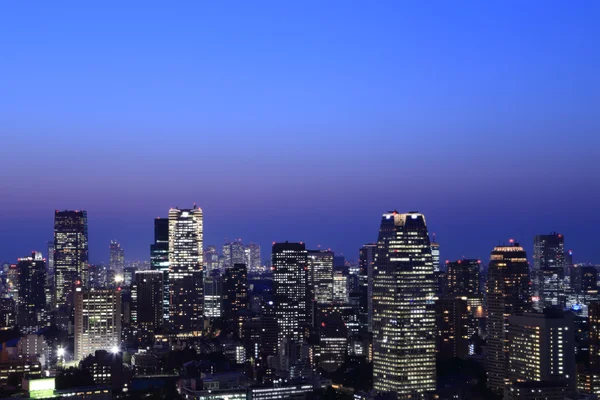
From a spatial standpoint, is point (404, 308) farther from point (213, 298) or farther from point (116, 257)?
point (116, 257)

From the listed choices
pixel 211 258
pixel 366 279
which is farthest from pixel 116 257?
pixel 366 279

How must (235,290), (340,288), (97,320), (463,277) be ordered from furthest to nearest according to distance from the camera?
(235,290) → (340,288) → (463,277) → (97,320)

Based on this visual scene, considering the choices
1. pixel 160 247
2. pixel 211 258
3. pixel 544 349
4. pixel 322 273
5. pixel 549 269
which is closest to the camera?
pixel 544 349

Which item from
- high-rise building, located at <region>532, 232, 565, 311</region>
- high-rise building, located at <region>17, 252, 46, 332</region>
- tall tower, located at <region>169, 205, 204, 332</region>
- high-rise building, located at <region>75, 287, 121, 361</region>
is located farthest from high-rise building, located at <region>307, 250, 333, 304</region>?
high-rise building, located at <region>75, 287, 121, 361</region>

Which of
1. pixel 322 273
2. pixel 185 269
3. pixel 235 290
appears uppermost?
pixel 185 269

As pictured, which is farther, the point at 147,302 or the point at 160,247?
the point at 160,247

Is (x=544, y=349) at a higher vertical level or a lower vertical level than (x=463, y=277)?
lower

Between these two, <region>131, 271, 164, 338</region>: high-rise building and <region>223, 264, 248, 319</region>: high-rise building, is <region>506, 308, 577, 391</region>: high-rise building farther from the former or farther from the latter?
<region>223, 264, 248, 319</region>: high-rise building

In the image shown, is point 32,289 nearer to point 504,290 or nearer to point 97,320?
point 97,320
